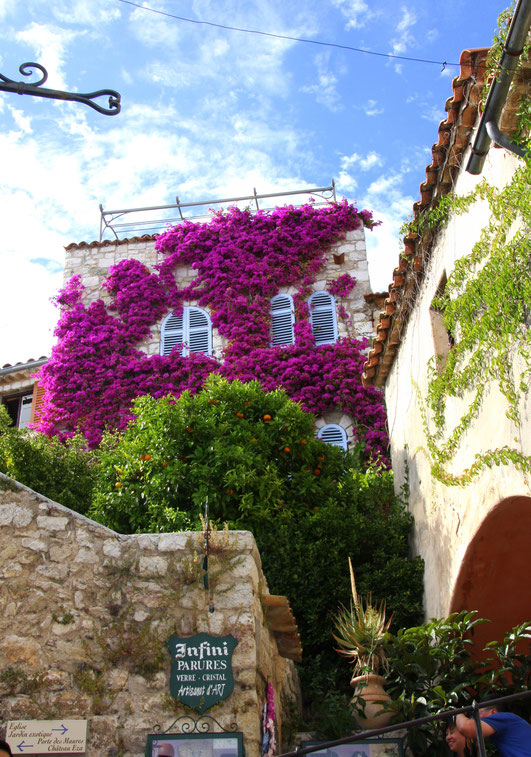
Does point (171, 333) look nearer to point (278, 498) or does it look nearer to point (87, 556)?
point (278, 498)

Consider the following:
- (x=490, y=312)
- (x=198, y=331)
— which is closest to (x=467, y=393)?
(x=490, y=312)

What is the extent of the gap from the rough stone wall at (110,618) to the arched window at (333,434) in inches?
284

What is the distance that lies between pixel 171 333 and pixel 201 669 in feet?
33.4

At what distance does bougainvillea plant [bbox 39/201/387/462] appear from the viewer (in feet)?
45.3

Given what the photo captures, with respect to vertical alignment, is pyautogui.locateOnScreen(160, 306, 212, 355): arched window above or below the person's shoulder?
above

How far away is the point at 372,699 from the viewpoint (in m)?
6.54

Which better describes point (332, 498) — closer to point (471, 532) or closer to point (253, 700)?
point (471, 532)

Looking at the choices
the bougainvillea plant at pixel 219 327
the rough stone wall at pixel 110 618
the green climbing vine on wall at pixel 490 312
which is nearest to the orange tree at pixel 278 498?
the green climbing vine on wall at pixel 490 312

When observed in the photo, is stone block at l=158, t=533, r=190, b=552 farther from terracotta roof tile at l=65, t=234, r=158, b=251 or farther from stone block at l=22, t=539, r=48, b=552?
terracotta roof tile at l=65, t=234, r=158, b=251

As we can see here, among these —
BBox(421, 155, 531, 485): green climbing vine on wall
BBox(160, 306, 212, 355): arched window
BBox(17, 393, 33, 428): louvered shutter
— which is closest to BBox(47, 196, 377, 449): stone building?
BBox(160, 306, 212, 355): arched window

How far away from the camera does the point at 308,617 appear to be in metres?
8.76

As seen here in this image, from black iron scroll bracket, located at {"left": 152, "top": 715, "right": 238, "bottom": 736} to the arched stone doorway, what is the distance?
243cm

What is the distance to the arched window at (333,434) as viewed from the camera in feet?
43.7

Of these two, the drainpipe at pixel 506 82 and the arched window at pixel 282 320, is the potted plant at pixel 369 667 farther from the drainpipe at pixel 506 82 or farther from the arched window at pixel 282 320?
the arched window at pixel 282 320
